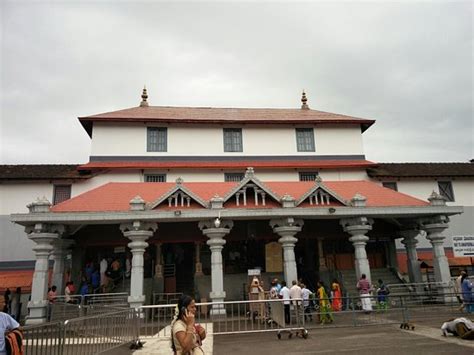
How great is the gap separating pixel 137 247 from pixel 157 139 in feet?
37.9

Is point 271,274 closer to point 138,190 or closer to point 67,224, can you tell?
point 138,190

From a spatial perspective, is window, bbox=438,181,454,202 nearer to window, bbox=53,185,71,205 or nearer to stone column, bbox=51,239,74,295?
stone column, bbox=51,239,74,295

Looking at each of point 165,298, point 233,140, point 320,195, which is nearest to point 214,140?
point 233,140

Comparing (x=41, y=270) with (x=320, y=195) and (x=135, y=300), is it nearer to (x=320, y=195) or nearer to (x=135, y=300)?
(x=135, y=300)

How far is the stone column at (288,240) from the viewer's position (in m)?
16.8

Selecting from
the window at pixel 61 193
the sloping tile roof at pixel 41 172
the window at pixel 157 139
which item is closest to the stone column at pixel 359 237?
the window at pixel 157 139

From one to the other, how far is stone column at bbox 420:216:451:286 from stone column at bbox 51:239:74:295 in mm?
18173

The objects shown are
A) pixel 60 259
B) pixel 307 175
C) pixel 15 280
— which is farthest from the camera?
pixel 307 175

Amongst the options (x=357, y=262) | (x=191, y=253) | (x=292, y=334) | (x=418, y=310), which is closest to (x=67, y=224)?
(x=191, y=253)

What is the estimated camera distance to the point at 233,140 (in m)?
27.4

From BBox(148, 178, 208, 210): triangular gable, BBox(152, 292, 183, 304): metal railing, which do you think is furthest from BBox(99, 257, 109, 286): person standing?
BBox(148, 178, 208, 210): triangular gable

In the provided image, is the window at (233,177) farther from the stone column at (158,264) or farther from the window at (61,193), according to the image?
the window at (61,193)

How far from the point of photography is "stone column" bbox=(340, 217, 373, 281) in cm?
1741

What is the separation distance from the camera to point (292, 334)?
38.4ft
